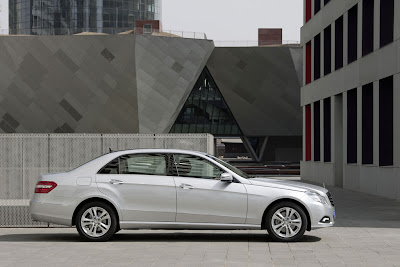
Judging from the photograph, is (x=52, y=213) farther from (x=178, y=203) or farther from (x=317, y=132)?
(x=317, y=132)

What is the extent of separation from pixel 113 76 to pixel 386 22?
3974cm

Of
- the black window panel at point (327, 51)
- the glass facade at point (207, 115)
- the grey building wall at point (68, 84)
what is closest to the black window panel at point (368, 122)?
the black window panel at point (327, 51)

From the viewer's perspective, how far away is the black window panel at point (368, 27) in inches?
1109

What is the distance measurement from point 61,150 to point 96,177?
23.7ft

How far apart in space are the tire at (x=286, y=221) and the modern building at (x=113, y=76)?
169ft

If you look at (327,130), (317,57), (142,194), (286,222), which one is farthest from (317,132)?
(142,194)

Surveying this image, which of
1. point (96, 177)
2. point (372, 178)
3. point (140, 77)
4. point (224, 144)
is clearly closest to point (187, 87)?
point (140, 77)

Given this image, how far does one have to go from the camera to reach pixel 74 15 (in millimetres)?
123625

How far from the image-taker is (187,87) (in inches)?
2613

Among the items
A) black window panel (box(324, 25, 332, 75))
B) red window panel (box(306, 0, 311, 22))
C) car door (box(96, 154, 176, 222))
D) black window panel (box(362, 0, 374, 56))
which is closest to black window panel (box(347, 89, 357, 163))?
black window panel (box(362, 0, 374, 56))

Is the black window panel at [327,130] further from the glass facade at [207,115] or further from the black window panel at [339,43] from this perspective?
the glass facade at [207,115]

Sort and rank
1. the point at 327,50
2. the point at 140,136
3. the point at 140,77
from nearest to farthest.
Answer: the point at 140,136 → the point at 327,50 → the point at 140,77

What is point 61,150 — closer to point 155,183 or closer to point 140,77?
point 155,183

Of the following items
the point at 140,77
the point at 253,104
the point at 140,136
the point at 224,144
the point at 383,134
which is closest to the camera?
the point at 140,136
